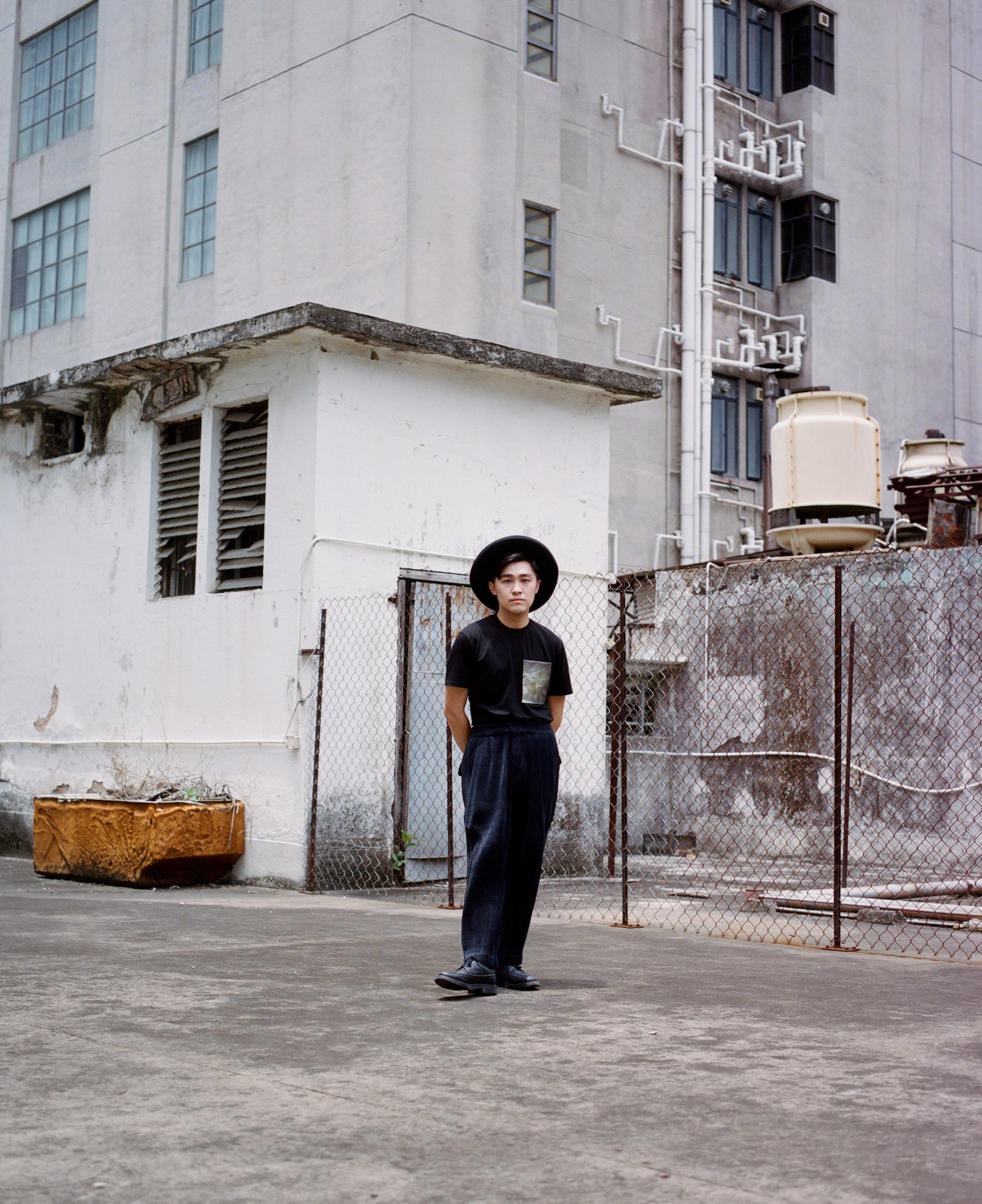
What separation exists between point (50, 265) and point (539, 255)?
8.69 meters

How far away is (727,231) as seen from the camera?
2280 cm

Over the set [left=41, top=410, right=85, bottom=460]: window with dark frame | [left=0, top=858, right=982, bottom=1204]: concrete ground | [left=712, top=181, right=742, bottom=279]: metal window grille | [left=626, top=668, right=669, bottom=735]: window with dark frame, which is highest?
[left=712, top=181, right=742, bottom=279]: metal window grille

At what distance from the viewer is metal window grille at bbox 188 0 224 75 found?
70.1 ft

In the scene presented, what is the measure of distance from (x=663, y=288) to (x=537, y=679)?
16.2m

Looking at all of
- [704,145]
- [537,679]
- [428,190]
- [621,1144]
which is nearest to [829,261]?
[704,145]

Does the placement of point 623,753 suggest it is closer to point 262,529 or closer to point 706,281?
point 262,529

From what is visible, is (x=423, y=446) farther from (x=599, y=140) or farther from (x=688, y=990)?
(x=599, y=140)

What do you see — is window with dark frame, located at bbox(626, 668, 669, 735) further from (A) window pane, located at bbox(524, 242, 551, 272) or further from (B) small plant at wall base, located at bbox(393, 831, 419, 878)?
(A) window pane, located at bbox(524, 242, 551, 272)

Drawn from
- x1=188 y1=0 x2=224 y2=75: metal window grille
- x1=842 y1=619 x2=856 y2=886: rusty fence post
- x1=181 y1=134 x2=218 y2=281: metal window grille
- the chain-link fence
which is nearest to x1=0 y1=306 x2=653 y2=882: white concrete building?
the chain-link fence

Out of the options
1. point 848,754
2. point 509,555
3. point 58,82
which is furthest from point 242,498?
point 58,82

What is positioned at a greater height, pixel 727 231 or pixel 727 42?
pixel 727 42

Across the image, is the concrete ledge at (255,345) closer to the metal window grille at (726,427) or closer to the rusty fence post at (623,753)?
the rusty fence post at (623,753)

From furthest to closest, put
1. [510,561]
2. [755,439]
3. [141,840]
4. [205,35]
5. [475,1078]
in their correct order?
[755,439] → [205,35] → [141,840] → [510,561] → [475,1078]

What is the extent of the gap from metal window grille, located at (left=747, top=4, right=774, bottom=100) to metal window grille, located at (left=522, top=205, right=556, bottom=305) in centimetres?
517
